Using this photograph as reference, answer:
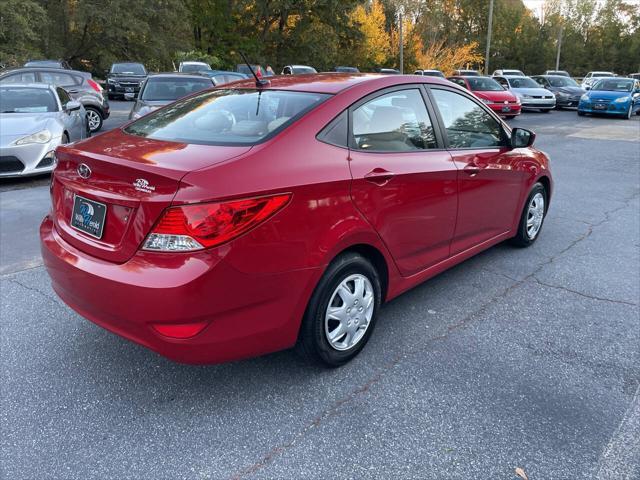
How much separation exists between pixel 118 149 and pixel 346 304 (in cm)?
148

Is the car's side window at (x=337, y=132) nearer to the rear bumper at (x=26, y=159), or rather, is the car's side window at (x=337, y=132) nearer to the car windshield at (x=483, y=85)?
the rear bumper at (x=26, y=159)

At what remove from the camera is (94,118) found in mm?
13422

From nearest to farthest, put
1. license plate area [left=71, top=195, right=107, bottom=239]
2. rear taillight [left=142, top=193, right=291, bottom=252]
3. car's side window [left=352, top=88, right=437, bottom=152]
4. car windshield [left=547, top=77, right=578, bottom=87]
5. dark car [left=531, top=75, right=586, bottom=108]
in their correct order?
rear taillight [left=142, top=193, right=291, bottom=252] → license plate area [left=71, top=195, right=107, bottom=239] → car's side window [left=352, top=88, right=437, bottom=152] → dark car [left=531, top=75, right=586, bottom=108] → car windshield [left=547, top=77, right=578, bottom=87]

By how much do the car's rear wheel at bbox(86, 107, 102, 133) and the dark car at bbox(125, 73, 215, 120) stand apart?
11.4 feet

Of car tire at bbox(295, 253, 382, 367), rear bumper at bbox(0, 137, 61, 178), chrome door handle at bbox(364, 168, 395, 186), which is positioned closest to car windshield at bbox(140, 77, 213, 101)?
rear bumper at bbox(0, 137, 61, 178)

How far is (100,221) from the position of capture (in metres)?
2.61

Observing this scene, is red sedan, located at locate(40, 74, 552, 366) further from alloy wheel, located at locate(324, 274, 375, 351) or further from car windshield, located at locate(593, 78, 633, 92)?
car windshield, located at locate(593, 78, 633, 92)

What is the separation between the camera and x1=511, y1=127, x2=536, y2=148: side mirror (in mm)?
4371

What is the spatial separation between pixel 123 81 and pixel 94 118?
40.0 ft

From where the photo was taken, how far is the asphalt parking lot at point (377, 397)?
93.0 inches

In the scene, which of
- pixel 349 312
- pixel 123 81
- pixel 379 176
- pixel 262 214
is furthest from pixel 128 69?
pixel 262 214

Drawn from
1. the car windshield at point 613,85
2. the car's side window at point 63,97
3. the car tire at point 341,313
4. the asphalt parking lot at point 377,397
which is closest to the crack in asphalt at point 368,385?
the asphalt parking lot at point 377,397

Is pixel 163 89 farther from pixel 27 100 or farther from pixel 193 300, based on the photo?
pixel 193 300

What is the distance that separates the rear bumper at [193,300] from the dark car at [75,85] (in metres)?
11.9
